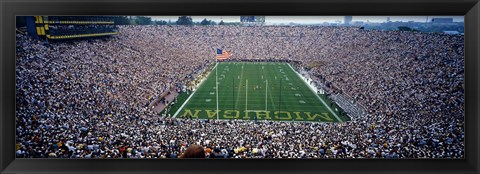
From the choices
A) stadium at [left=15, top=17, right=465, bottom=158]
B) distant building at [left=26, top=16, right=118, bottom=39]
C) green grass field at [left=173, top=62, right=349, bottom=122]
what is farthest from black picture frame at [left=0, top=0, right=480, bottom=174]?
distant building at [left=26, top=16, right=118, bottom=39]

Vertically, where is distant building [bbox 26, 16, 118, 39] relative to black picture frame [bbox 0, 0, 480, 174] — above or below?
above

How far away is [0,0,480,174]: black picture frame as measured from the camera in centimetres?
218

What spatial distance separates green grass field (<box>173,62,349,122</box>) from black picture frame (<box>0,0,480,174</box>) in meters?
7.05

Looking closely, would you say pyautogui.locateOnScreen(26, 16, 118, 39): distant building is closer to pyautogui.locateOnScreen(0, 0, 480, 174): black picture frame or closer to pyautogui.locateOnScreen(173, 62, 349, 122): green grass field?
pyautogui.locateOnScreen(173, 62, 349, 122): green grass field

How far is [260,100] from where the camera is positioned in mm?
11688
